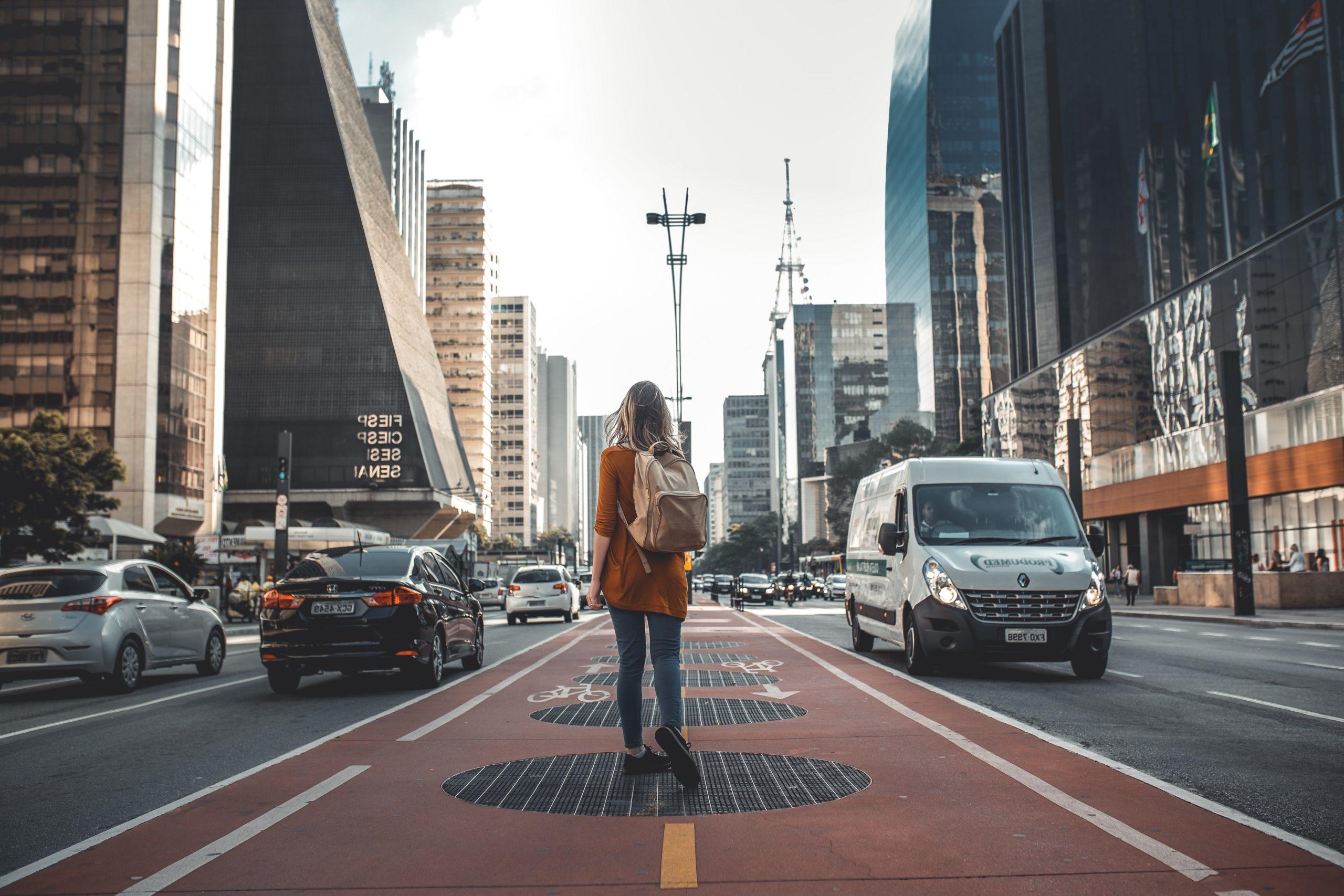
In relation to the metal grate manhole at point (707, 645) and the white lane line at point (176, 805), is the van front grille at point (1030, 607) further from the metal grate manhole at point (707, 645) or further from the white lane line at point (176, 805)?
the metal grate manhole at point (707, 645)

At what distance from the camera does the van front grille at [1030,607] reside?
11.1 meters

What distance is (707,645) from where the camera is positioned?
18172mm

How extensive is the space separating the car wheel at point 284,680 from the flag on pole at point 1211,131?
6133cm

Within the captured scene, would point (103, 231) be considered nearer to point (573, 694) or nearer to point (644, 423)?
point (573, 694)

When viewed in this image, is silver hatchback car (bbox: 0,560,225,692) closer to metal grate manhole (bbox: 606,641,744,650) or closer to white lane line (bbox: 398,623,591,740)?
white lane line (bbox: 398,623,591,740)

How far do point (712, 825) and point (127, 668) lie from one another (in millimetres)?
10069

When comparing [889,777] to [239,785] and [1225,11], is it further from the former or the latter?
[1225,11]

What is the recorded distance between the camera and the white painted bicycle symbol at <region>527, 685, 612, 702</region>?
33.4ft

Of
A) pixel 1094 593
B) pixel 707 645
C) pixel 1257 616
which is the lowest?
pixel 1257 616

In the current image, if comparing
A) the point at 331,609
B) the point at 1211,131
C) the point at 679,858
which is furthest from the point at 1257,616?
the point at 1211,131

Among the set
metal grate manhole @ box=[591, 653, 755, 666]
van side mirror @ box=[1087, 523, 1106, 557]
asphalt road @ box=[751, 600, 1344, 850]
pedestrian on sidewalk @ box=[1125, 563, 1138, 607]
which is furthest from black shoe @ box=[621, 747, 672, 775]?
pedestrian on sidewalk @ box=[1125, 563, 1138, 607]

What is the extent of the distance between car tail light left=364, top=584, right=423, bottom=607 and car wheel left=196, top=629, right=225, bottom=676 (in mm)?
5150

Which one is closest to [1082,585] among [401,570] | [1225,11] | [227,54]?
[401,570]

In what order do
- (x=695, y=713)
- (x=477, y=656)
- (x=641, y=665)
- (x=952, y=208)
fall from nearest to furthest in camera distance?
(x=641, y=665) < (x=695, y=713) < (x=477, y=656) < (x=952, y=208)
